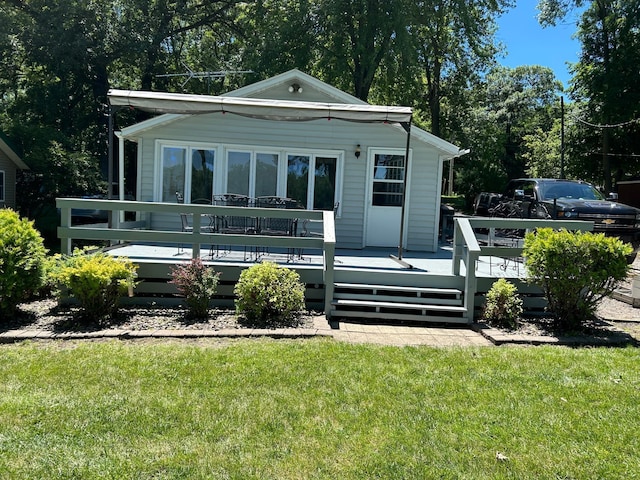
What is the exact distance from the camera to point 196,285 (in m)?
6.02

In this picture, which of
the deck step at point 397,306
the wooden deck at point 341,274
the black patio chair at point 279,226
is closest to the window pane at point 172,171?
the black patio chair at point 279,226

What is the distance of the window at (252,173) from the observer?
35.3 feet

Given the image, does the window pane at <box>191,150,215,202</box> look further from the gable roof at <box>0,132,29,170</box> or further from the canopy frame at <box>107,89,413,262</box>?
the gable roof at <box>0,132,29,170</box>

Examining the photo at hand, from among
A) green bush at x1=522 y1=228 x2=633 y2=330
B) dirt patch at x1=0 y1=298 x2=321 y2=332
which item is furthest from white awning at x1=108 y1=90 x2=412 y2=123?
dirt patch at x1=0 y1=298 x2=321 y2=332

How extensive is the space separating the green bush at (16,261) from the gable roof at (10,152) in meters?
15.7

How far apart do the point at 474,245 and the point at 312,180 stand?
5.10 meters

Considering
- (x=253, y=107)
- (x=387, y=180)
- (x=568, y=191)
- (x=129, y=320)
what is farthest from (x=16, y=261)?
(x=568, y=191)

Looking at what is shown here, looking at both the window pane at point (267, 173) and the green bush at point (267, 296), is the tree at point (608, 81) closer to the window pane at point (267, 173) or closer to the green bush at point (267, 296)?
the window pane at point (267, 173)

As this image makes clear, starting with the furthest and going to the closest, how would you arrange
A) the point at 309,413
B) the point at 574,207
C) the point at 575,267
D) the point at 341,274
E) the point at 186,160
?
the point at 186,160 → the point at 574,207 → the point at 341,274 → the point at 575,267 → the point at 309,413

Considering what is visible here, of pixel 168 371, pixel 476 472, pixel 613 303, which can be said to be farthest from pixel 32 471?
pixel 613 303

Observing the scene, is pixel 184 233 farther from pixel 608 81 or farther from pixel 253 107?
pixel 608 81

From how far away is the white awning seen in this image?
8.45 meters

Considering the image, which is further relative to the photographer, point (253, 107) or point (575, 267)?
point (253, 107)

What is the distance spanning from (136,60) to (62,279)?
19.2m
